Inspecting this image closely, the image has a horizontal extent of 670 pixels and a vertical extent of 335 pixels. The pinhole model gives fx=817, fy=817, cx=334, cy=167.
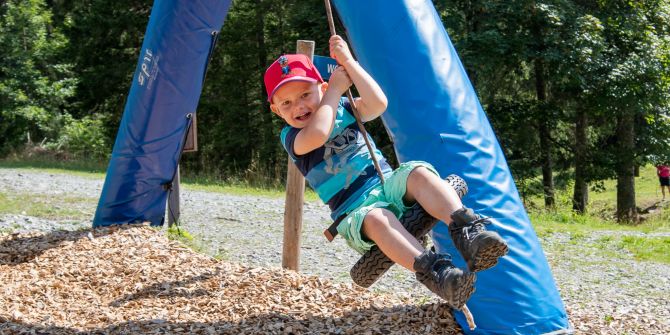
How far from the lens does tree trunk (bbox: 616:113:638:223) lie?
70.5 feet

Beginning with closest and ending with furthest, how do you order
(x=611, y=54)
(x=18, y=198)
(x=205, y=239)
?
(x=205, y=239) → (x=18, y=198) → (x=611, y=54)

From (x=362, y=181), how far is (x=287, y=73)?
0.73 m

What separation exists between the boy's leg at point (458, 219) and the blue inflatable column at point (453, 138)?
1229mm

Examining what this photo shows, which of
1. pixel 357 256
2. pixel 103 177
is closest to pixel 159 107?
pixel 357 256

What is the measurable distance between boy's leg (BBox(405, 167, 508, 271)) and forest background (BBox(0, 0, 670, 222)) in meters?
13.9

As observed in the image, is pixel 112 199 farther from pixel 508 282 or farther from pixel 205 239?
pixel 508 282

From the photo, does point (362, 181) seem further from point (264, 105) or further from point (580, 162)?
point (264, 105)

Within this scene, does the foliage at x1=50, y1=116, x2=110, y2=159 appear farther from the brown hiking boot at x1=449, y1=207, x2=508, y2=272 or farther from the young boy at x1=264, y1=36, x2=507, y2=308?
the brown hiking boot at x1=449, y1=207, x2=508, y2=272

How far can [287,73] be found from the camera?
4.44m

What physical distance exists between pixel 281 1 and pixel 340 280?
21.9 meters

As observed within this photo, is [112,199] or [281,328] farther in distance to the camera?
[112,199]

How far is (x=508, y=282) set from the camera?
5262 mm

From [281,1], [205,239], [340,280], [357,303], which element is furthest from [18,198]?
[281,1]

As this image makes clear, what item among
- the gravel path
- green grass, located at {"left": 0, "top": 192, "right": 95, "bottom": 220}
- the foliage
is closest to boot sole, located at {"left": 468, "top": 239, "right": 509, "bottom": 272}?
the gravel path
